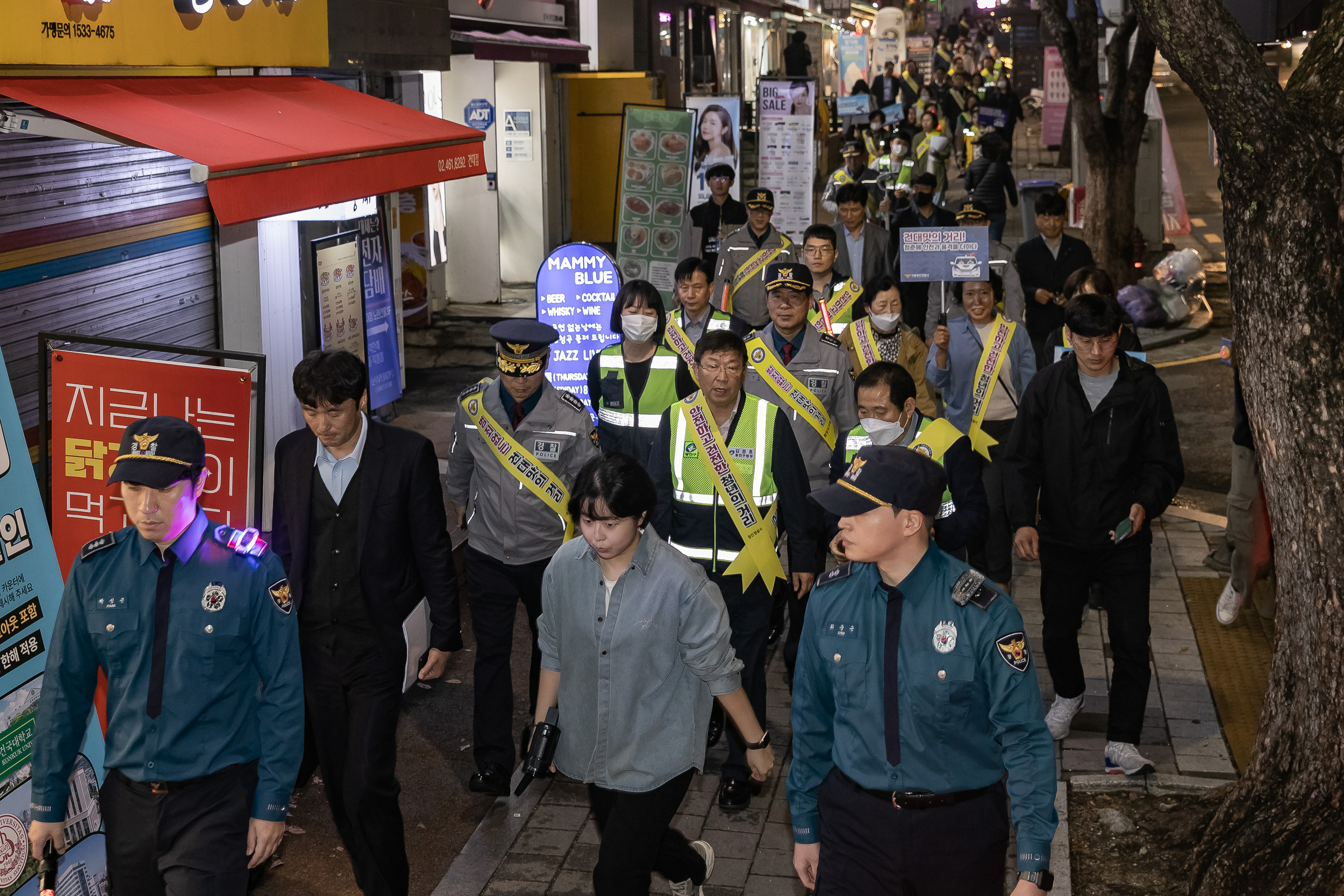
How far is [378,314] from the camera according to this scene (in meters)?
11.4

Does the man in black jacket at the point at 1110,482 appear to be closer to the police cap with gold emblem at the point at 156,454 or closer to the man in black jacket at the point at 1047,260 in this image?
the man in black jacket at the point at 1047,260

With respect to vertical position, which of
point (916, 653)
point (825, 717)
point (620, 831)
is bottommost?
→ point (620, 831)

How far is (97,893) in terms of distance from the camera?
5.49m

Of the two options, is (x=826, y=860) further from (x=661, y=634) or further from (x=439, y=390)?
(x=439, y=390)

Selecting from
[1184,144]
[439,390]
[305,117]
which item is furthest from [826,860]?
[1184,144]

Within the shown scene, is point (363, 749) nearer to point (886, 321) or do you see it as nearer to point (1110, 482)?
point (1110, 482)

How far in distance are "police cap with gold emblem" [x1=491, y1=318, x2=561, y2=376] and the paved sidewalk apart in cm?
212

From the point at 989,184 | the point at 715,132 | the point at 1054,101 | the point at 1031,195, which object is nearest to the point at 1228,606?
the point at 989,184

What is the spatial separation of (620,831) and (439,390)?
34.7 ft

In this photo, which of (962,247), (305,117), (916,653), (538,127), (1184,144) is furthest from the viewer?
(1184,144)

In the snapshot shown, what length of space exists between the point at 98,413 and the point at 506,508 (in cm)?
190

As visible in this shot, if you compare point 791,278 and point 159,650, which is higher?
point 791,278

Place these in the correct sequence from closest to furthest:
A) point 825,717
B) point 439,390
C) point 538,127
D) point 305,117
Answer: point 825,717
point 305,117
point 439,390
point 538,127

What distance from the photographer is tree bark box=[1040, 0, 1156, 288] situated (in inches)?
565
